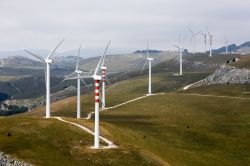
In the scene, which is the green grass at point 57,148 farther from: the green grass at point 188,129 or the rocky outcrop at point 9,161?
the green grass at point 188,129

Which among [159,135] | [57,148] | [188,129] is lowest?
[159,135]

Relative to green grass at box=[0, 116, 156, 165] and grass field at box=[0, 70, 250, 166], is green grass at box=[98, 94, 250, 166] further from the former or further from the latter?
green grass at box=[0, 116, 156, 165]

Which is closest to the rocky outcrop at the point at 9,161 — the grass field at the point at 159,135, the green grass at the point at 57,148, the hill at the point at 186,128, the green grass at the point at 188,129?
the green grass at the point at 57,148

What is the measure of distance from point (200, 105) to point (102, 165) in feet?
347

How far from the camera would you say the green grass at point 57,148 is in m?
88.8

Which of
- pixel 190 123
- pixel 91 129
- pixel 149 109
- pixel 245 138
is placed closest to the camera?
pixel 91 129

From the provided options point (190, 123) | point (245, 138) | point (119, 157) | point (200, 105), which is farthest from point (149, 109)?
point (119, 157)

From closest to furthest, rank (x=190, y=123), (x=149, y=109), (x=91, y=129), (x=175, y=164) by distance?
1. (x=175, y=164)
2. (x=91, y=129)
3. (x=190, y=123)
4. (x=149, y=109)

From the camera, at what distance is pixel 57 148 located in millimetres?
95938

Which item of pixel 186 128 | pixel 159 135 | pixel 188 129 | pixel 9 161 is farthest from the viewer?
pixel 186 128

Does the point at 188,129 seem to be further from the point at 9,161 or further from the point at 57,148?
the point at 9,161

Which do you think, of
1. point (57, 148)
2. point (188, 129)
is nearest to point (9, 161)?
point (57, 148)

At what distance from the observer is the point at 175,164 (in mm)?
99562

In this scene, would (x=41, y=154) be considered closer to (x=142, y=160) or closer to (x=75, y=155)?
(x=75, y=155)
